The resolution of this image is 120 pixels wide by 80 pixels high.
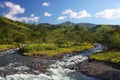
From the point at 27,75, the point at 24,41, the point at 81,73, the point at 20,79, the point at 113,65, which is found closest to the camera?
the point at 20,79

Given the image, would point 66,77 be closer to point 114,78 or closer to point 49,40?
point 114,78

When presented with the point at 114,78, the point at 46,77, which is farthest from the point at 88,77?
the point at 46,77

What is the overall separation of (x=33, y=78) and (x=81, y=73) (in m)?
13.4

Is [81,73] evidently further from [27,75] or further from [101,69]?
[27,75]

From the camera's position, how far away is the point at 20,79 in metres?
48.6

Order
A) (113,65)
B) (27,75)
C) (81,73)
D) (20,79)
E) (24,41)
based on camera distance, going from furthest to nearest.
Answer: (24,41) < (113,65) < (81,73) < (27,75) < (20,79)

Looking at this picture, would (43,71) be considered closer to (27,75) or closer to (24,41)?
(27,75)

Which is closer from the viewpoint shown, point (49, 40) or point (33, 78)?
point (33, 78)

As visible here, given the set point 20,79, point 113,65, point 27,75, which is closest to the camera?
point 20,79

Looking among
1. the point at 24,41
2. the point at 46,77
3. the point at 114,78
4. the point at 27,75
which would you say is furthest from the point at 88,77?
the point at 24,41

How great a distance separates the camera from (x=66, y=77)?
50875 millimetres

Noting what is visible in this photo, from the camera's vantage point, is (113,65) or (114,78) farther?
(113,65)

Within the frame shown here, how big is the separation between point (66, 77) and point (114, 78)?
35.5 feet

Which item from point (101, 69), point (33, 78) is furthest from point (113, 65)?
point (33, 78)
